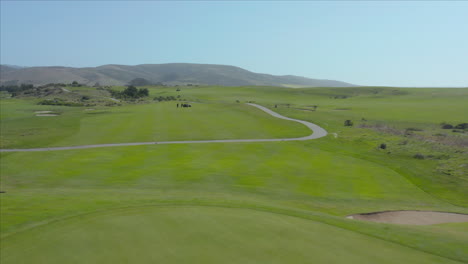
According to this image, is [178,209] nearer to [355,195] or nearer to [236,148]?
[355,195]

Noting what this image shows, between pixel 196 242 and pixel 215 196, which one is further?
pixel 215 196

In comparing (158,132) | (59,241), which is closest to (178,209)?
(59,241)

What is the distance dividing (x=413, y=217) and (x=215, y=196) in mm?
9811

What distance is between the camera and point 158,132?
4656 cm

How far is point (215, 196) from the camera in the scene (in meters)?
17.9

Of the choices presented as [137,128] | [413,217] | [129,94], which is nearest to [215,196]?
[413,217]

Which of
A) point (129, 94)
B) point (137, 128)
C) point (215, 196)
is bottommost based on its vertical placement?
point (137, 128)

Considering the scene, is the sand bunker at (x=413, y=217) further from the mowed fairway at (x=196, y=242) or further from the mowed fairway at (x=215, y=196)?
the mowed fairway at (x=196, y=242)

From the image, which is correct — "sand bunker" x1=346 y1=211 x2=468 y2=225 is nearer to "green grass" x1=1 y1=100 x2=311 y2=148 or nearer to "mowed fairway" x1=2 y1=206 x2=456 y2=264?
"mowed fairway" x1=2 y1=206 x2=456 y2=264

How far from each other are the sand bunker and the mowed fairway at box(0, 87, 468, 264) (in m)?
0.79

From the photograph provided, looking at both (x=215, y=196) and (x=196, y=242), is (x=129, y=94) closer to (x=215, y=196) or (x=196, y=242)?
(x=215, y=196)

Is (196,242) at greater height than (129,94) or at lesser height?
lesser

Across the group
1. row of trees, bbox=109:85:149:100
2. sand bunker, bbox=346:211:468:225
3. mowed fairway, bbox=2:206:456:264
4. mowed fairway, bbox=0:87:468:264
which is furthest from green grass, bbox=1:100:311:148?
row of trees, bbox=109:85:149:100

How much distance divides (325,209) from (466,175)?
14337 mm
